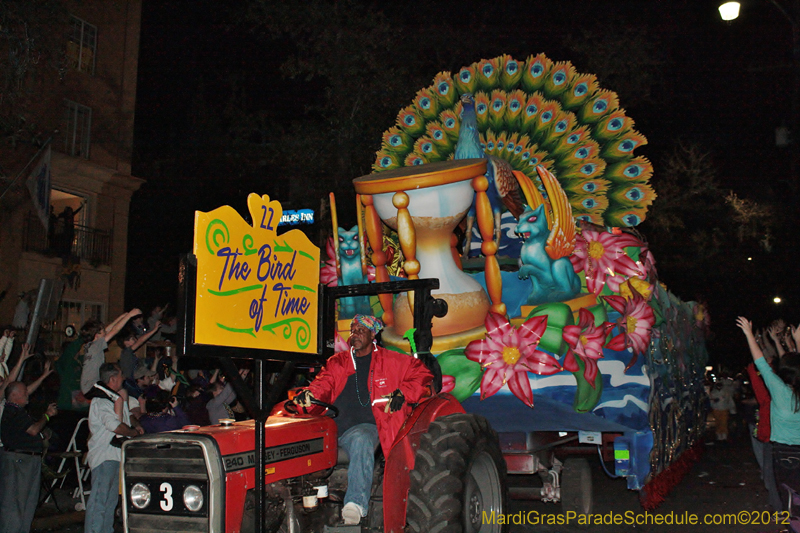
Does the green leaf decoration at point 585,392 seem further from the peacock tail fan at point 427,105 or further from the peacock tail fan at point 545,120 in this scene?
the peacock tail fan at point 427,105

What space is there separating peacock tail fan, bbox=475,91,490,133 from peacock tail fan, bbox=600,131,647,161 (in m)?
1.37

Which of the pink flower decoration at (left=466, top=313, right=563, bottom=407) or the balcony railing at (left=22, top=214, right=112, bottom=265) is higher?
the balcony railing at (left=22, top=214, right=112, bottom=265)

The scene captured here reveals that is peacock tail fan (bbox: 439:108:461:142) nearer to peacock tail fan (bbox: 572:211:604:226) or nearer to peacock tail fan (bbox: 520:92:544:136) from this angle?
peacock tail fan (bbox: 520:92:544:136)

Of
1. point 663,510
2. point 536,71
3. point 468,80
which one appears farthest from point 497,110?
point 663,510

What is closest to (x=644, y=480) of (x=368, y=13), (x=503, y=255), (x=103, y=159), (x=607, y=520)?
(x=607, y=520)

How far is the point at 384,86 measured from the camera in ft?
59.2

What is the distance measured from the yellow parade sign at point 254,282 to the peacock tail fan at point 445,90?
4.58m

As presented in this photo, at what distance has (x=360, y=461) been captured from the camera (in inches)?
190

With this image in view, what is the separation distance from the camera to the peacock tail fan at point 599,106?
7.86 metres

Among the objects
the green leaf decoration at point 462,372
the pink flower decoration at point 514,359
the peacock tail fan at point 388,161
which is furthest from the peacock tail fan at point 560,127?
the green leaf decoration at point 462,372

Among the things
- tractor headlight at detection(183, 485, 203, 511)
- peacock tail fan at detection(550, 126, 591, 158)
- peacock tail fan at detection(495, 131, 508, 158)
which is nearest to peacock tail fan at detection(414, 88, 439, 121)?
peacock tail fan at detection(495, 131, 508, 158)

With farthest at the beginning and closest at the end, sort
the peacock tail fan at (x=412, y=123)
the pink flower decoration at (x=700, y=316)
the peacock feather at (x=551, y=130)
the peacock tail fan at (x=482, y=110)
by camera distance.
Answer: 1. the pink flower decoration at (x=700, y=316)
2. the peacock tail fan at (x=412, y=123)
3. the peacock tail fan at (x=482, y=110)
4. the peacock feather at (x=551, y=130)

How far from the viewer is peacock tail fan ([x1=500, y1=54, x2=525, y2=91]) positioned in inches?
323

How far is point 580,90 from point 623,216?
4.65 feet
